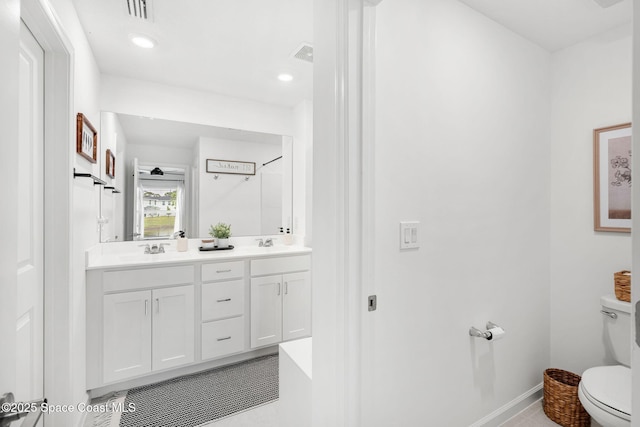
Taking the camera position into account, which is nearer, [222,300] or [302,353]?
[302,353]

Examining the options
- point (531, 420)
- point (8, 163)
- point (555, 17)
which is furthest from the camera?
point (531, 420)

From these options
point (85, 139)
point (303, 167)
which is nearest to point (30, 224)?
point (85, 139)

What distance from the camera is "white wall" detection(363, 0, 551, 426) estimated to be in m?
1.23

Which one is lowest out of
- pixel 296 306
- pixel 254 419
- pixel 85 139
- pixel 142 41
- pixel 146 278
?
pixel 254 419

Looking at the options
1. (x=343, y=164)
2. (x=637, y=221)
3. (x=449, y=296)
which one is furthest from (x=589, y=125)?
(x=637, y=221)

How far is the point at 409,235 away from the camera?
128 centimetres

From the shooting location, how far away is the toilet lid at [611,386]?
133cm

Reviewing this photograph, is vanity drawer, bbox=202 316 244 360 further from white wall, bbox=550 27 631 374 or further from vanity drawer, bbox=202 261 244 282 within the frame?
white wall, bbox=550 27 631 374

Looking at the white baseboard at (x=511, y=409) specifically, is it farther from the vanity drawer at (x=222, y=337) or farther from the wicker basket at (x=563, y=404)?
the vanity drawer at (x=222, y=337)

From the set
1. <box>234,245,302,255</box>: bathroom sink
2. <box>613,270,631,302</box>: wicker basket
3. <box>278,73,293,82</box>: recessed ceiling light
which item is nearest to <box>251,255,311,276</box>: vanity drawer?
<box>234,245,302,255</box>: bathroom sink

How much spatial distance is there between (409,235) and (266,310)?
178cm

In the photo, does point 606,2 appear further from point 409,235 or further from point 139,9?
point 139,9

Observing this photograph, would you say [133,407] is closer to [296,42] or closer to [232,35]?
[232,35]

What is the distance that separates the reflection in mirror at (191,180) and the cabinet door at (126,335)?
644 mm
